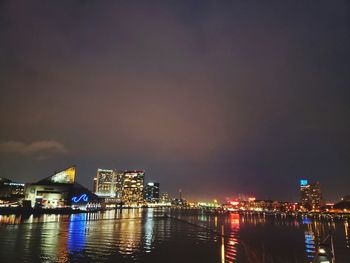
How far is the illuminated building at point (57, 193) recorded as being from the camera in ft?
545

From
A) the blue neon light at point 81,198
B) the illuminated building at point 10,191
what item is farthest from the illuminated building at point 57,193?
the illuminated building at point 10,191

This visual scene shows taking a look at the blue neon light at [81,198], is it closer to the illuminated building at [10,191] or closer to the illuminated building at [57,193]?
the illuminated building at [57,193]

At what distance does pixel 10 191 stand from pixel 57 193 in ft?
97.1

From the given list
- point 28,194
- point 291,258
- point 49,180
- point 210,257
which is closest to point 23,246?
point 210,257

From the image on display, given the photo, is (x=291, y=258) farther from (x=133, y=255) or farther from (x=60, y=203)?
(x=60, y=203)

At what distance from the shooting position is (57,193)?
6998 inches

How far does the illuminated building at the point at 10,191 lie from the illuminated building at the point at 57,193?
412 inches

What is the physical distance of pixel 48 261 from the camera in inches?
1233

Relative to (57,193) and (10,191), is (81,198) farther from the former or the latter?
(10,191)

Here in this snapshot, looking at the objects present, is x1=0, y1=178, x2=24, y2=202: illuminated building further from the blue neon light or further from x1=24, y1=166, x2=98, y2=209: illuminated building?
the blue neon light

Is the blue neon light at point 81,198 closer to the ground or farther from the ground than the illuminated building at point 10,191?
closer to the ground

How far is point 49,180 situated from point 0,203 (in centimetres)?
3586

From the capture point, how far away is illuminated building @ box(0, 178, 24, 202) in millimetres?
166575

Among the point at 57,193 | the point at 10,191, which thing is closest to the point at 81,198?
the point at 57,193
